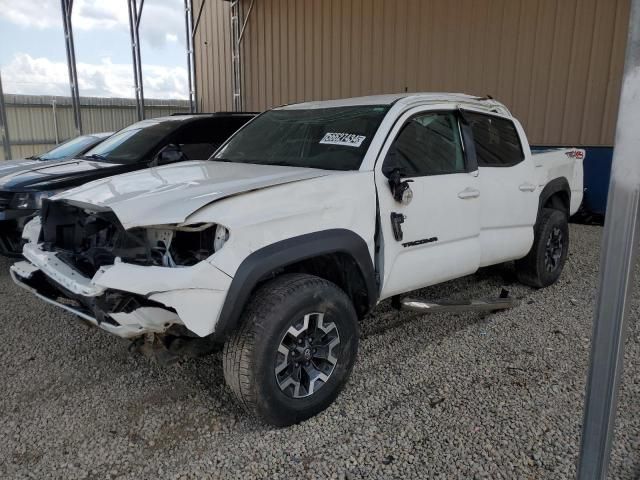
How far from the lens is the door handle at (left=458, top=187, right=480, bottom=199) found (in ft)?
12.2

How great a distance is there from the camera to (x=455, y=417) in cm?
291

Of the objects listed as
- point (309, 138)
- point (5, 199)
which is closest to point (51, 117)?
point (5, 199)

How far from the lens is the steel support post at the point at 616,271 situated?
1.55 m

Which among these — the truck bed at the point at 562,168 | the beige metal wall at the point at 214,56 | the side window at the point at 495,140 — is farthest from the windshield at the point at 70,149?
the beige metal wall at the point at 214,56

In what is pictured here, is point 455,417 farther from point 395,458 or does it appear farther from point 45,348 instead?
point 45,348

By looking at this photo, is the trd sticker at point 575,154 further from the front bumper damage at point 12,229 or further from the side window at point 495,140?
the front bumper damage at point 12,229

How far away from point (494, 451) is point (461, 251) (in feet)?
5.03

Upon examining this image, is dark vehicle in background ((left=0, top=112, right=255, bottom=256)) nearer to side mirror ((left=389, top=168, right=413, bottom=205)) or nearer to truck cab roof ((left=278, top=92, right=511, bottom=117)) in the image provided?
truck cab roof ((left=278, top=92, right=511, bottom=117))

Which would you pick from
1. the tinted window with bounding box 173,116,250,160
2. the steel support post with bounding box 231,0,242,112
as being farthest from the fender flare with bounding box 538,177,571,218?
the steel support post with bounding box 231,0,242,112

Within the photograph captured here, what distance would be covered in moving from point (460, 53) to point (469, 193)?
713cm

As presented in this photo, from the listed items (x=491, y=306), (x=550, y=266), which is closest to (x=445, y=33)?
(x=550, y=266)

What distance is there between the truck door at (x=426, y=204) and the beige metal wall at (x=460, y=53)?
615 centimetres

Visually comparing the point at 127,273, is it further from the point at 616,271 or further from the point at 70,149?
the point at 70,149

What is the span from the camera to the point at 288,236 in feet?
8.85
